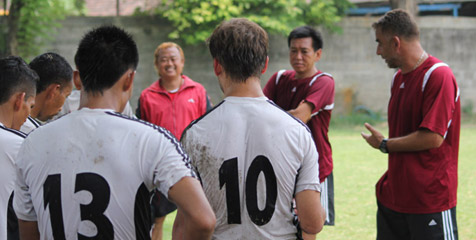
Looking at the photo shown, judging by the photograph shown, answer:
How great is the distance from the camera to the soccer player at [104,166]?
6.97 ft

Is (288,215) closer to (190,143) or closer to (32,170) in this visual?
(190,143)

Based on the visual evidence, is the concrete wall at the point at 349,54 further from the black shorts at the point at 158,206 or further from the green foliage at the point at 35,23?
the black shorts at the point at 158,206

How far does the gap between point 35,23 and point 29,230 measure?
12.3 m

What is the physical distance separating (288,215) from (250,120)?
50cm

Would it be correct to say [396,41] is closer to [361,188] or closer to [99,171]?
[99,171]

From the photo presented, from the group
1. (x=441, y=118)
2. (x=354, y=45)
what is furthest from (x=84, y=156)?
(x=354, y=45)

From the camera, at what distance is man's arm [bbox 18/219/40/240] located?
2.31 meters


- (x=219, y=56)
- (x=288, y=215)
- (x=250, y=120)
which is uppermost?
(x=219, y=56)

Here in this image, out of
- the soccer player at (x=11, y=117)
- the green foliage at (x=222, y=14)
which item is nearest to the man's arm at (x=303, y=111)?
the soccer player at (x=11, y=117)

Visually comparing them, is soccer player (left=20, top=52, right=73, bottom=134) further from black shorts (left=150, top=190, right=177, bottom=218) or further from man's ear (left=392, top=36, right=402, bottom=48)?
man's ear (left=392, top=36, right=402, bottom=48)

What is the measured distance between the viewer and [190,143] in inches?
104

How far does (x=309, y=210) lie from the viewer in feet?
8.35

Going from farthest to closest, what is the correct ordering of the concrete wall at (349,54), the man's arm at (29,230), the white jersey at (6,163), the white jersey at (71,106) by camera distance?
1. the concrete wall at (349,54)
2. the white jersey at (71,106)
3. the white jersey at (6,163)
4. the man's arm at (29,230)

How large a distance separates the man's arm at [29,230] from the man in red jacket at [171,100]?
3.29 metres
